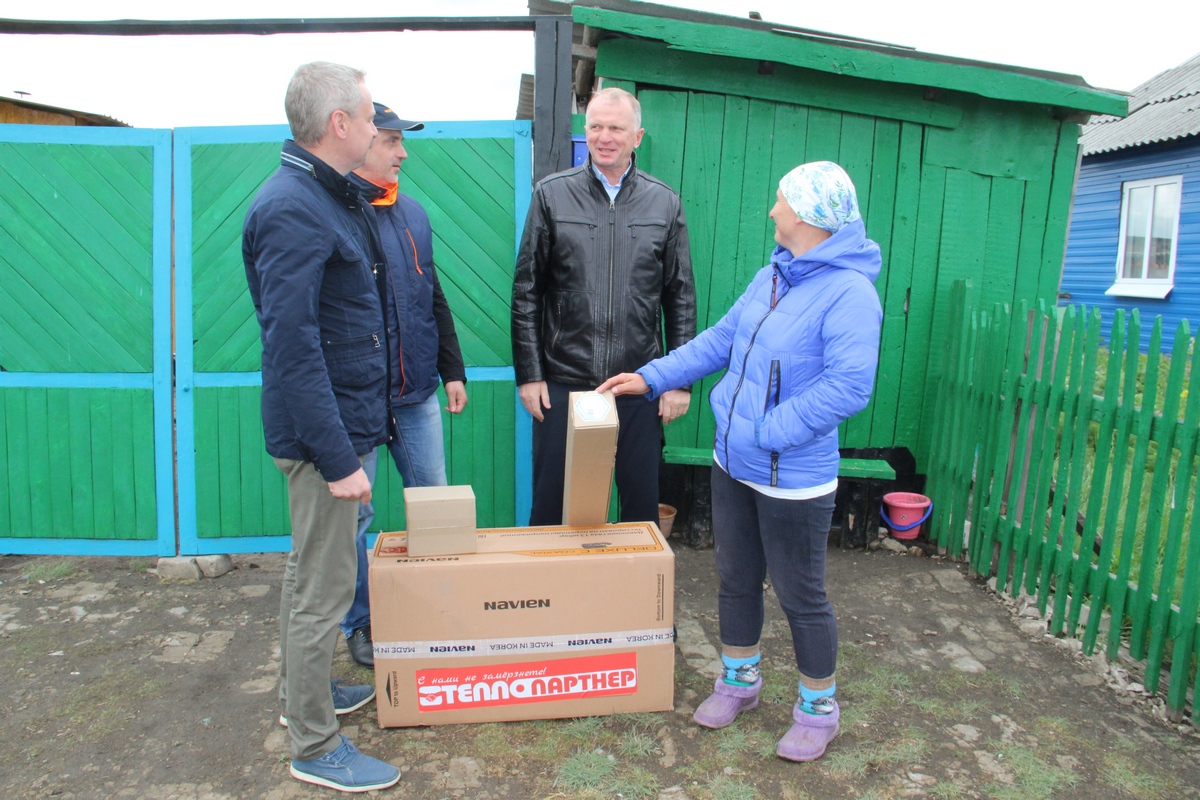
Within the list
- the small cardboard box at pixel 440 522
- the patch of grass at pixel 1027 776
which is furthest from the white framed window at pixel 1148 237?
the small cardboard box at pixel 440 522

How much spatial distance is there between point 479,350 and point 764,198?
1.80m

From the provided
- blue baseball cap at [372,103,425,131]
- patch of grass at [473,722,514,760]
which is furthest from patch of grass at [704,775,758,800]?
blue baseball cap at [372,103,425,131]

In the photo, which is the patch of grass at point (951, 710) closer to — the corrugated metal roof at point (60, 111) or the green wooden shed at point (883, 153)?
the green wooden shed at point (883, 153)

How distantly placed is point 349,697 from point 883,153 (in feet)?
12.6

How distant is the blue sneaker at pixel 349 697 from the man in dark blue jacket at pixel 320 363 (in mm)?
370

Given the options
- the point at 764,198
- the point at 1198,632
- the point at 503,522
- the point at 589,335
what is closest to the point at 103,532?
the point at 503,522

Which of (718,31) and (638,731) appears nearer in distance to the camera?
(638,731)

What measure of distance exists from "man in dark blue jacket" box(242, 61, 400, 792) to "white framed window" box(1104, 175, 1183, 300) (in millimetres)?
12605

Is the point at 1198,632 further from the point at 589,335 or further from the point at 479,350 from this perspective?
the point at 479,350

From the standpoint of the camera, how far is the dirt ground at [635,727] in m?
2.53

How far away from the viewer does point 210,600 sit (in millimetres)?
3908

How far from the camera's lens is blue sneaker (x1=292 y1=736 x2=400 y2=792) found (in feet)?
8.03

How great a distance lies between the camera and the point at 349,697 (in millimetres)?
2895

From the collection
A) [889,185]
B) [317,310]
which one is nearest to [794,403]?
[317,310]
